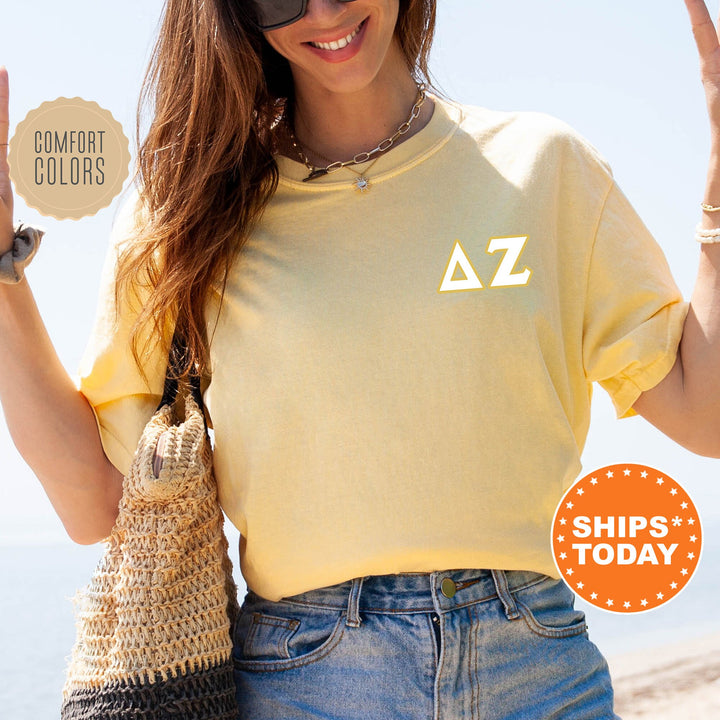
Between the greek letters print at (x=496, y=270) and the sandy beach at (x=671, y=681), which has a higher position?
the greek letters print at (x=496, y=270)

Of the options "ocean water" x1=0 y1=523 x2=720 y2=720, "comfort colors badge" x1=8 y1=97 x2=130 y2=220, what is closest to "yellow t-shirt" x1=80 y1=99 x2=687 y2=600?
"comfort colors badge" x1=8 y1=97 x2=130 y2=220

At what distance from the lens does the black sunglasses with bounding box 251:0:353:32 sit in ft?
5.08

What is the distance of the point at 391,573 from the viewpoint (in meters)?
1.41

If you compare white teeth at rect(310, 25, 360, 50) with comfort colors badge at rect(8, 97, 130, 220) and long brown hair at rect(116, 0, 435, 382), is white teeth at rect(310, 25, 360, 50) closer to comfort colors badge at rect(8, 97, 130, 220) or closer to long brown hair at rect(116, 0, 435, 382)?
long brown hair at rect(116, 0, 435, 382)

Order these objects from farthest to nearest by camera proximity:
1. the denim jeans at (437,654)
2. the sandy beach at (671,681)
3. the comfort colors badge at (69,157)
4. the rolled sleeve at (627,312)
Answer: the sandy beach at (671,681), the comfort colors badge at (69,157), the rolled sleeve at (627,312), the denim jeans at (437,654)

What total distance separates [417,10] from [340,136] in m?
0.28

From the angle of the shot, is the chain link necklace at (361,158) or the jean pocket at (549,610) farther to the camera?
the chain link necklace at (361,158)

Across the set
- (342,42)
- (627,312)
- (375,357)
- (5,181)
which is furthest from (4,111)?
(627,312)

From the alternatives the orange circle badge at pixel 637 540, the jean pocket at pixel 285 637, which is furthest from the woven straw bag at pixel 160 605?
the orange circle badge at pixel 637 540

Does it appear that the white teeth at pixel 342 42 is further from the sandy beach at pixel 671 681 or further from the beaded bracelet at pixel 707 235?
the sandy beach at pixel 671 681

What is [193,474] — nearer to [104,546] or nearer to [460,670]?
[104,546]

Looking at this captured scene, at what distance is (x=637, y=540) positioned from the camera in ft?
5.12

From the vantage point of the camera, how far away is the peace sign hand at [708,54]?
55.4 inches

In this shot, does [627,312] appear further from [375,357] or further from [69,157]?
[69,157]
